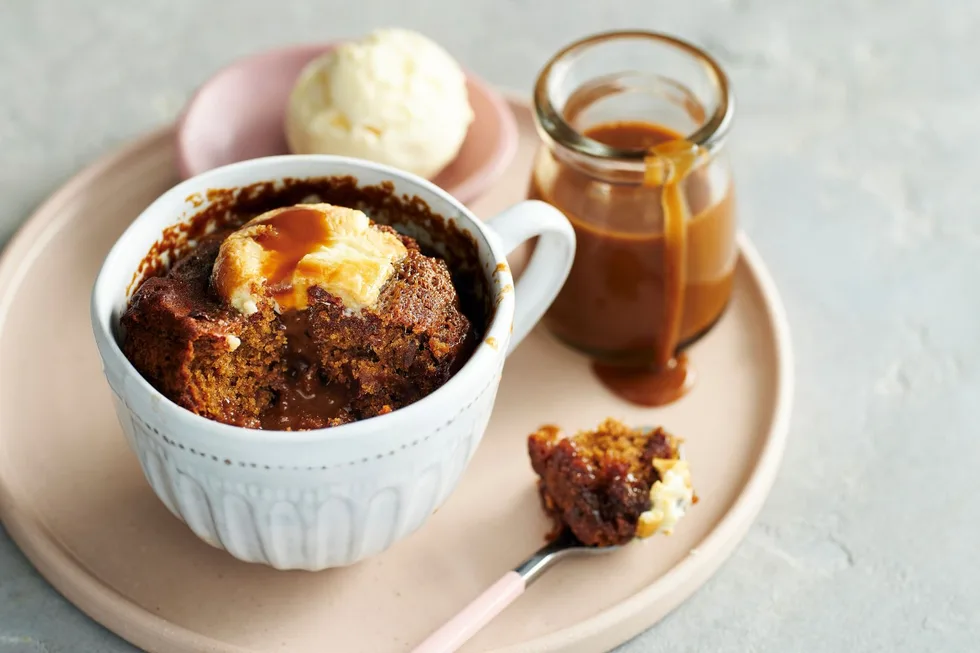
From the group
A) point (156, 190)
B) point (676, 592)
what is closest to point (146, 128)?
point (156, 190)

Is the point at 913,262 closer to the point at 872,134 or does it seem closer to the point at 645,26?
the point at 872,134

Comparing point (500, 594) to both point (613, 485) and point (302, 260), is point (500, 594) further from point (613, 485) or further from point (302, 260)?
point (302, 260)

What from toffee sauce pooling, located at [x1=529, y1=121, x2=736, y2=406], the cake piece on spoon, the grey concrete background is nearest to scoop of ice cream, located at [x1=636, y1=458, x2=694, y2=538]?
the cake piece on spoon

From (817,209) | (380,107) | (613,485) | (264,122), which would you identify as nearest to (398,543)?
(613,485)

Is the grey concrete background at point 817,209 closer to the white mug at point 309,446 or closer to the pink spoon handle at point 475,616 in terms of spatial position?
the pink spoon handle at point 475,616

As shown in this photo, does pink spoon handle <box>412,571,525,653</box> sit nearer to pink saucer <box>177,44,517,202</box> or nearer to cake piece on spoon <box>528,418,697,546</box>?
cake piece on spoon <box>528,418,697,546</box>

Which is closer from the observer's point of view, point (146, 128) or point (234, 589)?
point (234, 589)

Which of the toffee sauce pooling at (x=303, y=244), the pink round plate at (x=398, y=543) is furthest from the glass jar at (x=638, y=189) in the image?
the toffee sauce pooling at (x=303, y=244)
